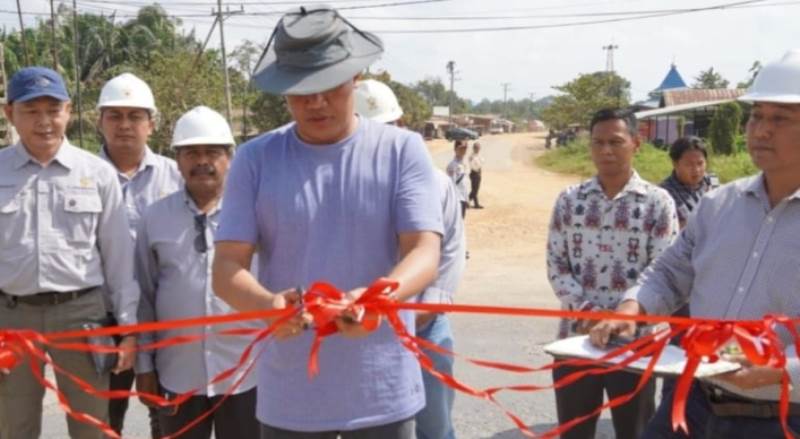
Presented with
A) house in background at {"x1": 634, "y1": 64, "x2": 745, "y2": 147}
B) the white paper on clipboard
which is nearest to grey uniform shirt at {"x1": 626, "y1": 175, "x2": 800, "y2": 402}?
the white paper on clipboard

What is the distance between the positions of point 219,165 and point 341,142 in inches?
51.1

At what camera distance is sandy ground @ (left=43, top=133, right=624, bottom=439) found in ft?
16.5

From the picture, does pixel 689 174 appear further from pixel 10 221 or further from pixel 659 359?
pixel 10 221

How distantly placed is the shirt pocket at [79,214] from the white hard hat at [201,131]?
42 centimetres

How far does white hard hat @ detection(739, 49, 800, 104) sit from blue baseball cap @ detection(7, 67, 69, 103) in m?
2.65

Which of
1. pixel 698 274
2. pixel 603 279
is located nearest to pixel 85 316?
pixel 603 279

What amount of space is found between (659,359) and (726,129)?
97.2 ft

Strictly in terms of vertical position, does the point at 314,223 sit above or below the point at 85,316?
above

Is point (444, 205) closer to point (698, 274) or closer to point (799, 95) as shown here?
point (698, 274)

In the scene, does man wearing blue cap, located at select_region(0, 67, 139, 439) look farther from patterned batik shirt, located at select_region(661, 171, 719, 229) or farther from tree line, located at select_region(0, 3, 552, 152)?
tree line, located at select_region(0, 3, 552, 152)

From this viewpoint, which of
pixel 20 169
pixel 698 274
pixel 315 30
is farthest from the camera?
pixel 20 169

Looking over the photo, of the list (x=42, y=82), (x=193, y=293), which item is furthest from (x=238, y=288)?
(x=42, y=82)

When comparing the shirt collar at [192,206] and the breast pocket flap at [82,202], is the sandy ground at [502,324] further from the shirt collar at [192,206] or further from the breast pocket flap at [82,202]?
the shirt collar at [192,206]

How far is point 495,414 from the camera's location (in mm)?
5180
